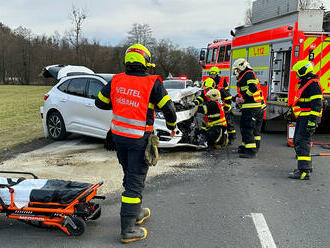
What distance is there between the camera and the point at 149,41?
176ft

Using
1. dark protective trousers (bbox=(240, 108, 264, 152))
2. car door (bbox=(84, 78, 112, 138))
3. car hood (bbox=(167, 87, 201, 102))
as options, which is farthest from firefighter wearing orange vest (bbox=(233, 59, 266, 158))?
car door (bbox=(84, 78, 112, 138))

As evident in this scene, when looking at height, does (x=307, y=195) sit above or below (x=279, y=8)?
below

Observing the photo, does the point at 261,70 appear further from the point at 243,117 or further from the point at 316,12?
the point at 243,117

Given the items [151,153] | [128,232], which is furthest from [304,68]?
[128,232]

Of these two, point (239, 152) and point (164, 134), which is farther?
point (239, 152)

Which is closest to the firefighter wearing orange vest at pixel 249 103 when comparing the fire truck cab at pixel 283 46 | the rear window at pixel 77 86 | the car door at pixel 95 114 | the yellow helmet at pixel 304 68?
the yellow helmet at pixel 304 68

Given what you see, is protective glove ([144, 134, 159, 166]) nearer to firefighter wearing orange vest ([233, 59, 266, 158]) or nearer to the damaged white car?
the damaged white car

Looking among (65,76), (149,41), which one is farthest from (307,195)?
(149,41)

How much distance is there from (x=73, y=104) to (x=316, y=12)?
648cm

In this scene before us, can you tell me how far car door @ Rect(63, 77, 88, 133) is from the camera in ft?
26.8

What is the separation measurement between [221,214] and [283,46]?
640 cm

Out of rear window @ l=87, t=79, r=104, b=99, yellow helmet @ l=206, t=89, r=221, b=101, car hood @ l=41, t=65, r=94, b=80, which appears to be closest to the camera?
yellow helmet @ l=206, t=89, r=221, b=101

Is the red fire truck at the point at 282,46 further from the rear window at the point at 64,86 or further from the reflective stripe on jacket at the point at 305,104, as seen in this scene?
the rear window at the point at 64,86

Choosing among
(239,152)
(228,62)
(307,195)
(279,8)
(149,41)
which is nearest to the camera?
(307,195)
